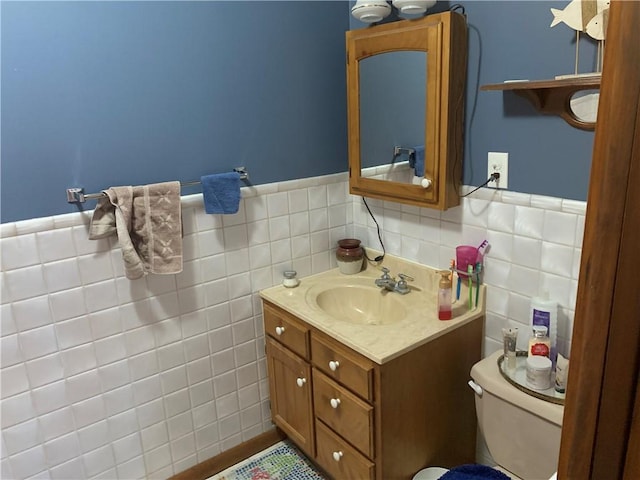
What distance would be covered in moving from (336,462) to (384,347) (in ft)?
1.89

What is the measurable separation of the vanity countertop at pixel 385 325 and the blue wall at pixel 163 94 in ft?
1.56

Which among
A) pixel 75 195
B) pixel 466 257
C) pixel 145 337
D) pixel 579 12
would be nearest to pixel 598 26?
pixel 579 12

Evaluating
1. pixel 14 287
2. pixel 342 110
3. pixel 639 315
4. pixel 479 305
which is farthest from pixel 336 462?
pixel 639 315

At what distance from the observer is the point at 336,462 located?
1.80 metres

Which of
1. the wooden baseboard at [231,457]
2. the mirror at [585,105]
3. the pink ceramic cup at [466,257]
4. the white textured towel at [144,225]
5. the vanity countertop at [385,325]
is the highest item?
the mirror at [585,105]

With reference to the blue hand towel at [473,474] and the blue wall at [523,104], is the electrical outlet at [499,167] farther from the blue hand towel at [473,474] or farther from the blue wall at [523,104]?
the blue hand towel at [473,474]

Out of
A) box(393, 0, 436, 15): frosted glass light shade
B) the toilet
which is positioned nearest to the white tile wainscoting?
the toilet

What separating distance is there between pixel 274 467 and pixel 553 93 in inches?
70.3

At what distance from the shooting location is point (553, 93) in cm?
142

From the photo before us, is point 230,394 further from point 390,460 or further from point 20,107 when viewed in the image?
point 20,107

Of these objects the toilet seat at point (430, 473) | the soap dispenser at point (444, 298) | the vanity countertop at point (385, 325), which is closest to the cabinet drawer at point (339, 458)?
the toilet seat at point (430, 473)

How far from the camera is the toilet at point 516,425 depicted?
54.6 inches

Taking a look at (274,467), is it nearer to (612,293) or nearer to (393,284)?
(393,284)

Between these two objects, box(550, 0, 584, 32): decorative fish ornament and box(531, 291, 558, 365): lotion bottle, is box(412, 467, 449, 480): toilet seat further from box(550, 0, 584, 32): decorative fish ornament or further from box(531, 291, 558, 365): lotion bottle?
box(550, 0, 584, 32): decorative fish ornament
